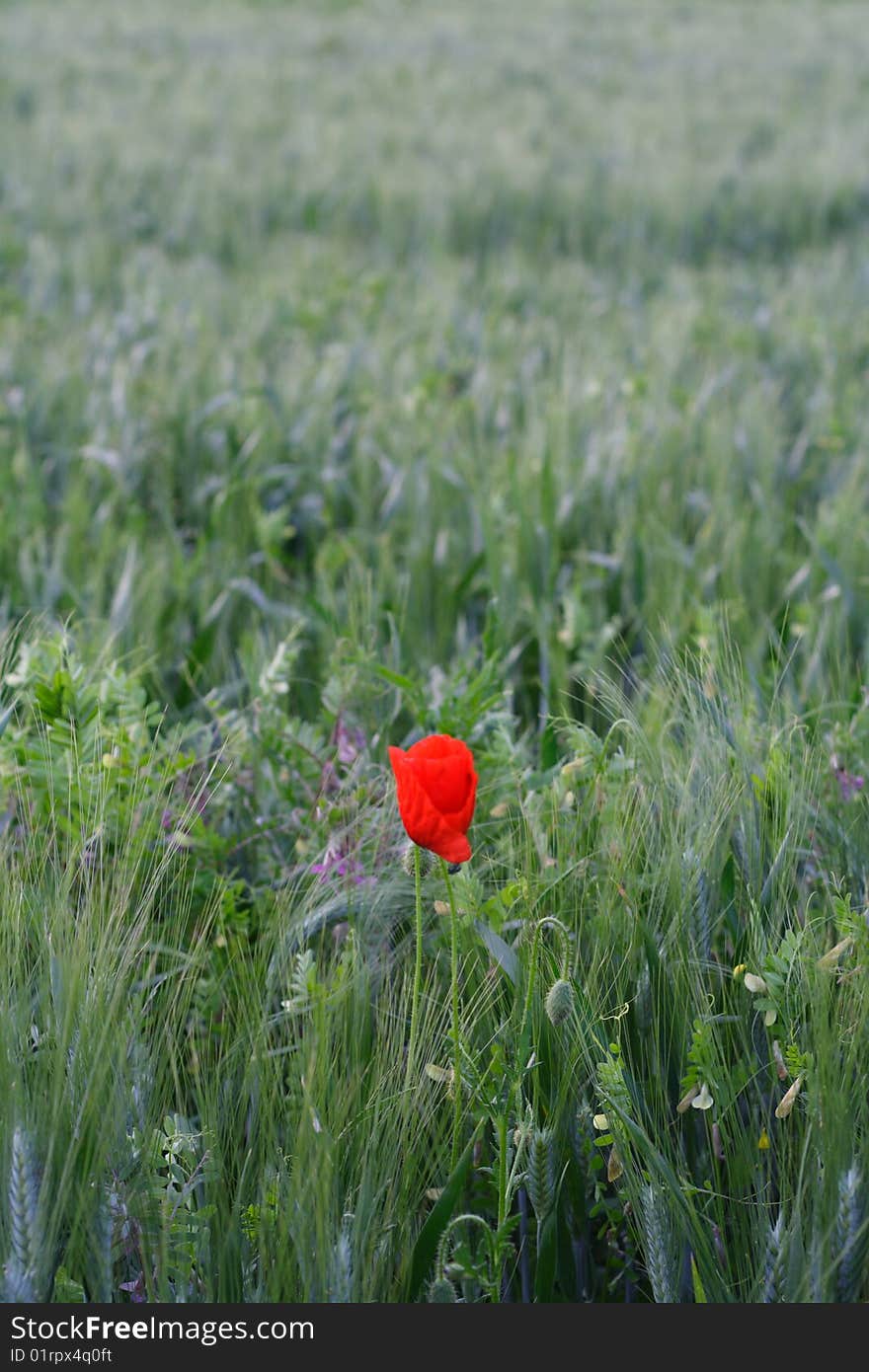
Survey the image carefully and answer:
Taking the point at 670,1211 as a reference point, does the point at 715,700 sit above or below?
above

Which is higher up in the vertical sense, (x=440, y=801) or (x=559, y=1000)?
(x=440, y=801)

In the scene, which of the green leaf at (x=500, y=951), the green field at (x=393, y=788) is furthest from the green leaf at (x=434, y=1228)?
the green leaf at (x=500, y=951)

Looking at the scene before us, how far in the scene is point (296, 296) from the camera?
384 cm

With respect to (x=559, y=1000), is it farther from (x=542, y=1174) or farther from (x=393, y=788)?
(x=393, y=788)

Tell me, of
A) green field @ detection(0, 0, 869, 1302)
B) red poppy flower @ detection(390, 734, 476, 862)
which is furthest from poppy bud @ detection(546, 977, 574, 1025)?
red poppy flower @ detection(390, 734, 476, 862)

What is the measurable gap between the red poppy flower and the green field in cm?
7

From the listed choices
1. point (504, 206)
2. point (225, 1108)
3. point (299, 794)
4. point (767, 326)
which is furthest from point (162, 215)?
point (225, 1108)

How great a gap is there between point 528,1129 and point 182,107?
7133 millimetres

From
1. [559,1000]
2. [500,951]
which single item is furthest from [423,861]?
[559,1000]

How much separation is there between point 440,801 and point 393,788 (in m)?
0.35

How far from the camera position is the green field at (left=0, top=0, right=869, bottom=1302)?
75cm

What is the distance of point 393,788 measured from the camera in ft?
3.53

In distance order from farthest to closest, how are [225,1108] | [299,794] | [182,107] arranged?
1. [182,107]
2. [299,794]
3. [225,1108]

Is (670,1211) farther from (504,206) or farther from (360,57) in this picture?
(360,57)
